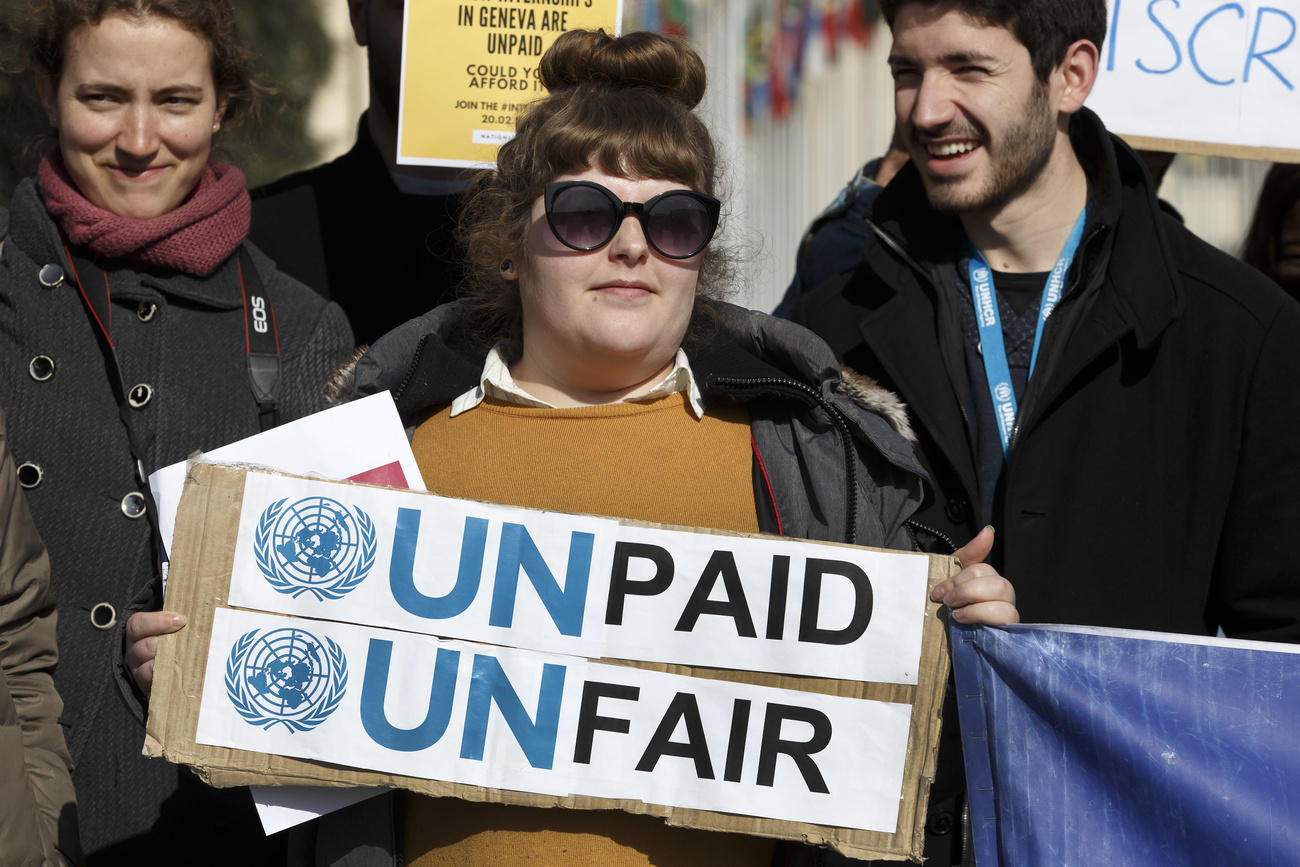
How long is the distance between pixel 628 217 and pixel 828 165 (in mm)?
2760

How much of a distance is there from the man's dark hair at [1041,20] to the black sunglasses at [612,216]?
108cm

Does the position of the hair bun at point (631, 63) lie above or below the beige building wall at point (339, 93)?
below

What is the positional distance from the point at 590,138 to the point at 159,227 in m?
1.19

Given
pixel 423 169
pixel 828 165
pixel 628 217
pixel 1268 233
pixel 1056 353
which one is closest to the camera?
pixel 628 217

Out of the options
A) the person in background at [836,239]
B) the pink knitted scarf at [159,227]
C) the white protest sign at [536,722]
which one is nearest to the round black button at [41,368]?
the pink knitted scarf at [159,227]

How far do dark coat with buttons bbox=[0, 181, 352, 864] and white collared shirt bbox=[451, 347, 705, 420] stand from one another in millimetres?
598

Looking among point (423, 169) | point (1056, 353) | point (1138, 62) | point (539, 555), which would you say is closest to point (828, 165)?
point (1138, 62)

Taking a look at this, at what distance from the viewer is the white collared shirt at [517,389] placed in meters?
2.59

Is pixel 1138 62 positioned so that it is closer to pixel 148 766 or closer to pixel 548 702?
pixel 548 702

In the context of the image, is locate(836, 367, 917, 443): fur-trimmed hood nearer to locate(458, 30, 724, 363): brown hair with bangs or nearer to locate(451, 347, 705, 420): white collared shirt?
locate(451, 347, 705, 420): white collared shirt

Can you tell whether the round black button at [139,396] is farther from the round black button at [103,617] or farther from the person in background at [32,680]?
the person in background at [32,680]

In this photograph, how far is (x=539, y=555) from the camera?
7.71ft

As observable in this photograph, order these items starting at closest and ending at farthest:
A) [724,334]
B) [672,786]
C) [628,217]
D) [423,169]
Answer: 1. [672,786]
2. [628,217]
3. [724,334]
4. [423,169]

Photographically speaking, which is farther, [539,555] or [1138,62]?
[1138,62]
